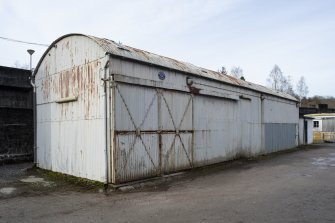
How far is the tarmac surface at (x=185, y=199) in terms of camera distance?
7.80m

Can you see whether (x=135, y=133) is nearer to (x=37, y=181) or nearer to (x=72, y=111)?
(x=72, y=111)

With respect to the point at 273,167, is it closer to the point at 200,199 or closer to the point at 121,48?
the point at 200,199

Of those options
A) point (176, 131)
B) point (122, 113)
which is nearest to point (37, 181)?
point (122, 113)

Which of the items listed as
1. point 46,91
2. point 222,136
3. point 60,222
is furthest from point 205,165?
point 60,222

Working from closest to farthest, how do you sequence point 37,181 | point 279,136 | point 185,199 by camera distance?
point 185,199 < point 37,181 < point 279,136

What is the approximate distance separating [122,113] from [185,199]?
3.85 m

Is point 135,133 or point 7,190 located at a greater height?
point 135,133

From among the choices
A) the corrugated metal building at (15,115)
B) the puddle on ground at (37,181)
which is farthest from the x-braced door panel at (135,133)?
the corrugated metal building at (15,115)

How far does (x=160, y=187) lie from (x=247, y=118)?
1062 cm

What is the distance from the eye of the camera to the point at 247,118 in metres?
20.8

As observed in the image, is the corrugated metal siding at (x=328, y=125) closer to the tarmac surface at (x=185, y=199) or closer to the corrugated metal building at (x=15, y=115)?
the tarmac surface at (x=185, y=199)

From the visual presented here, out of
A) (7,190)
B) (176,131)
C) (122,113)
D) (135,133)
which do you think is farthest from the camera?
(176,131)

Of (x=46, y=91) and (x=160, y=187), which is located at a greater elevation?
(x=46, y=91)

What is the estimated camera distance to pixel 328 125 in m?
41.2
